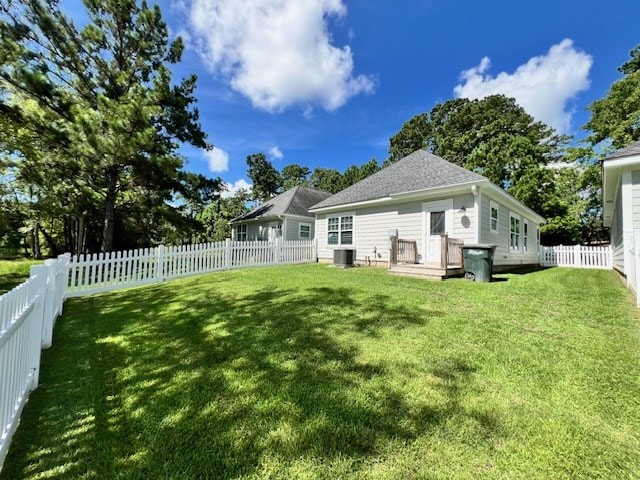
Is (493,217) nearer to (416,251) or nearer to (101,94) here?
(416,251)

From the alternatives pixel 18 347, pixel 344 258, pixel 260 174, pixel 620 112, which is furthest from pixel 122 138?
pixel 260 174

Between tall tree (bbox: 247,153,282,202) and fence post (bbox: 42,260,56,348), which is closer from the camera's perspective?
fence post (bbox: 42,260,56,348)

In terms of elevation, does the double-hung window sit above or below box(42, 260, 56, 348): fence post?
above

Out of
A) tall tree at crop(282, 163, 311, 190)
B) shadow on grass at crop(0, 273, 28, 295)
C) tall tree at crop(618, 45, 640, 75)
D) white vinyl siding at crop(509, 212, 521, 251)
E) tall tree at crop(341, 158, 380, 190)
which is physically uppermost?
tall tree at crop(618, 45, 640, 75)

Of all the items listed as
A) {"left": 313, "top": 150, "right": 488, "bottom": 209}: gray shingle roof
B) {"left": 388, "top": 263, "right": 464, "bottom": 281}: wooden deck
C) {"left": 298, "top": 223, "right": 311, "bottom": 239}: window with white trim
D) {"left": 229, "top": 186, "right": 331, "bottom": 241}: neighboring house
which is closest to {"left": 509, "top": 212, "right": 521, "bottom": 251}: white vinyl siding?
{"left": 313, "top": 150, "right": 488, "bottom": 209}: gray shingle roof

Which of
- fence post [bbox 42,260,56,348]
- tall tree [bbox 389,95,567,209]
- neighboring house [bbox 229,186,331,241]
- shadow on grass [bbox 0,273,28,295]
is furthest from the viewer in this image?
tall tree [bbox 389,95,567,209]

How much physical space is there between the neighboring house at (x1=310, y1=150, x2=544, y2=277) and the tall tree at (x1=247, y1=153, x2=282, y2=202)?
86.1 feet

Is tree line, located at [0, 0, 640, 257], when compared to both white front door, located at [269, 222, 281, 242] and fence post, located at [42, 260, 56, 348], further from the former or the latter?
fence post, located at [42, 260, 56, 348]

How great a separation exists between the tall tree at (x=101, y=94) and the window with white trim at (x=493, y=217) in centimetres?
1246

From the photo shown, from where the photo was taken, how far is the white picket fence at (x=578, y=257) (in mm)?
13552

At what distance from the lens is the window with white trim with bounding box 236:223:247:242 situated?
71.6 feet

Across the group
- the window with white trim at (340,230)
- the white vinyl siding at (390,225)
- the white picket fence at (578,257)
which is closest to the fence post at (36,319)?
the white vinyl siding at (390,225)

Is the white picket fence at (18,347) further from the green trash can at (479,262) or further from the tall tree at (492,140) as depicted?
the tall tree at (492,140)

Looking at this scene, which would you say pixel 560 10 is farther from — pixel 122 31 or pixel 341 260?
pixel 122 31
